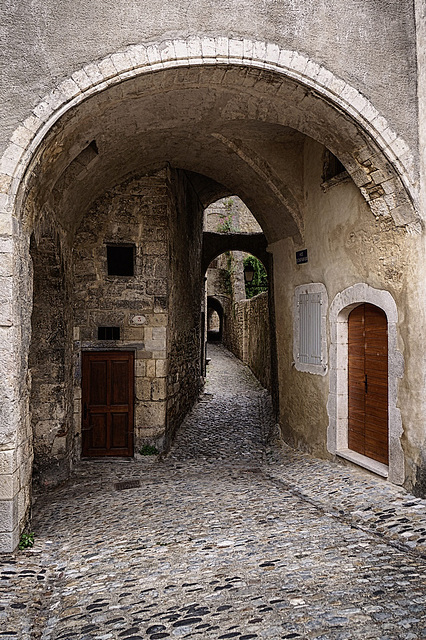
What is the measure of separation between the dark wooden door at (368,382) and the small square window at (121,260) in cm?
324

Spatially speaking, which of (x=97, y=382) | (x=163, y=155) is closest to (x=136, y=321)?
(x=97, y=382)

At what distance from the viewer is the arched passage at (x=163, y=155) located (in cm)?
Answer: 388

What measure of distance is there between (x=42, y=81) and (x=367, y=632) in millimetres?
4144

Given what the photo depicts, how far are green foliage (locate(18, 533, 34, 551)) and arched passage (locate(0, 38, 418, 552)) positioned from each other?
17 cm

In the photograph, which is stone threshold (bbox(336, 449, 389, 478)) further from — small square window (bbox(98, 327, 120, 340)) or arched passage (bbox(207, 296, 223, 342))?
arched passage (bbox(207, 296, 223, 342))

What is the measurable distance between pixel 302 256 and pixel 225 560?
4.25 metres

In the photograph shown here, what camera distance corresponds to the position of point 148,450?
7.11 meters

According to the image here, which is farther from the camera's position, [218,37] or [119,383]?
[119,383]

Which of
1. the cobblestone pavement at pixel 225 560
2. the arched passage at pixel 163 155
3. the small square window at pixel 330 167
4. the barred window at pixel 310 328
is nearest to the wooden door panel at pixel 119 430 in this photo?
the arched passage at pixel 163 155

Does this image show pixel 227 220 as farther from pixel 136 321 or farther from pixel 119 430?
pixel 119 430

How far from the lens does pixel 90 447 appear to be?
716 cm

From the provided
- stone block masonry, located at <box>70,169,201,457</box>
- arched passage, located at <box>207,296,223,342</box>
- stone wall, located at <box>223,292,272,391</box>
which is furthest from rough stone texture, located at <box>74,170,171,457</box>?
arched passage, located at <box>207,296,223,342</box>

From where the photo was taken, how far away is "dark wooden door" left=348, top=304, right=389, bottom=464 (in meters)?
5.21

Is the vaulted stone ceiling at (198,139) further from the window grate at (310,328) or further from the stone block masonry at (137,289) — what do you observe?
the window grate at (310,328)
